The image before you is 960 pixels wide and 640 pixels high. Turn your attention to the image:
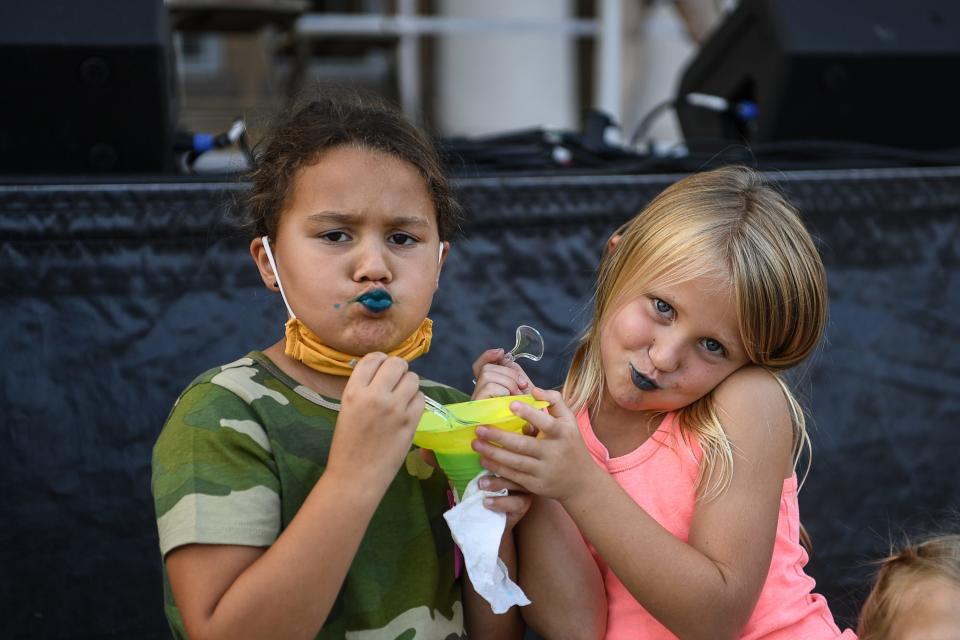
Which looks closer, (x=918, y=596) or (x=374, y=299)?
(x=374, y=299)

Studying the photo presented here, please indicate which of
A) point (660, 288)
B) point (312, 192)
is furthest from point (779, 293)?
point (312, 192)

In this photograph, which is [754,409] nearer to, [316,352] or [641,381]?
[641,381]

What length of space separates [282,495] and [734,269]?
59 centimetres

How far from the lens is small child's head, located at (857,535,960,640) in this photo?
1.26 meters

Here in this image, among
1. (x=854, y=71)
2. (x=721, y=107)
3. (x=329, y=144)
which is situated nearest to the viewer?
(x=329, y=144)

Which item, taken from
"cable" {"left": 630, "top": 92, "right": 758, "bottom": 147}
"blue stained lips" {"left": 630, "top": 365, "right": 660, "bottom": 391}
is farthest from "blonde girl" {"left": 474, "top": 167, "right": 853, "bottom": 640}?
"cable" {"left": 630, "top": 92, "right": 758, "bottom": 147}

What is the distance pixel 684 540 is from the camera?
126 centimetres

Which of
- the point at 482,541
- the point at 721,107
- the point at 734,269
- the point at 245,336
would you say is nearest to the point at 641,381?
the point at 734,269

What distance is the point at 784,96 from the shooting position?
2.37m

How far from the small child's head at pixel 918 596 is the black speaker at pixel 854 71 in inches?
43.9

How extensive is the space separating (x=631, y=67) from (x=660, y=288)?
3.45 metres

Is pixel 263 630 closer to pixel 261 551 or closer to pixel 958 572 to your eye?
pixel 261 551

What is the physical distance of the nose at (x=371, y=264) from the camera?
115 centimetres

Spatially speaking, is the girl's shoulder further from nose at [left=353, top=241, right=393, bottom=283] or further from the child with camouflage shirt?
nose at [left=353, top=241, right=393, bottom=283]
